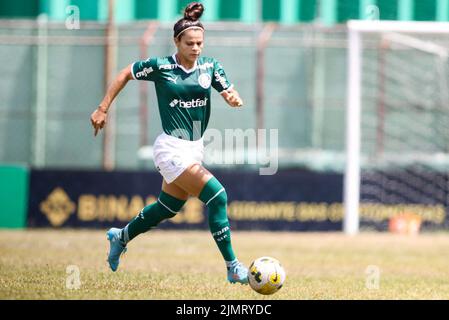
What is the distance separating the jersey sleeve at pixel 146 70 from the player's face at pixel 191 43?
31cm

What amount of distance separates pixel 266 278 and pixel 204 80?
6.61 ft

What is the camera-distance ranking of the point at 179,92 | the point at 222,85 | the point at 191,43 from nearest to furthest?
the point at 191,43, the point at 179,92, the point at 222,85

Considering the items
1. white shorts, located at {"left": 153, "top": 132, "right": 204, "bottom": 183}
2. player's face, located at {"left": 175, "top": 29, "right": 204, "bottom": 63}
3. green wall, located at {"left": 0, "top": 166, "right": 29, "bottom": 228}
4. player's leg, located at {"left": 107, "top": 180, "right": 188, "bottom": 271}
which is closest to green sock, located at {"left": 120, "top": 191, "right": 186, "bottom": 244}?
player's leg, located at {"left": 107, "top": 180, "right": 188, "bottom": 271}

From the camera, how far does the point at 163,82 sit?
9312 mm

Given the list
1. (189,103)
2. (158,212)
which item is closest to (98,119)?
(189,103)

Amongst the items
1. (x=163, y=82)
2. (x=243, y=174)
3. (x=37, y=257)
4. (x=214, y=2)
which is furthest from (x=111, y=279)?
(x=214, y=2)

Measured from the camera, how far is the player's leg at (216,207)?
9.12 m

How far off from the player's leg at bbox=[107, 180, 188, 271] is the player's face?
4.31ft

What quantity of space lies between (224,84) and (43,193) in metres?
10.1

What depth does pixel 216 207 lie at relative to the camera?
9148 millimetres

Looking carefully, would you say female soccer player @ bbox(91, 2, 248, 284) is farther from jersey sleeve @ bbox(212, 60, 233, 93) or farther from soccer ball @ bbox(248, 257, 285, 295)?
soccer ball @ bbox(248, 257, 285, 295)

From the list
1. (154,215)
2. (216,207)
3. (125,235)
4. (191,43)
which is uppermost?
(191,43)

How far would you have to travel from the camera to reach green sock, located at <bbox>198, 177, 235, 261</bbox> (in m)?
9.12

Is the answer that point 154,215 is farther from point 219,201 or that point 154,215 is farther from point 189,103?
point 189,103
